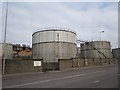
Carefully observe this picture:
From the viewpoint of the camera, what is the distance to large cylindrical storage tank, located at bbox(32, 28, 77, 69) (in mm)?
44953

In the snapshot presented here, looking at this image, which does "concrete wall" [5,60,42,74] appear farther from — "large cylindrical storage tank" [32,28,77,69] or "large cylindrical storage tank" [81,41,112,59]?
"large cylindrical storage tank" [81,41,112,59]

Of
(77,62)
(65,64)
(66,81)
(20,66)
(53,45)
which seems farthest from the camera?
(53,45)

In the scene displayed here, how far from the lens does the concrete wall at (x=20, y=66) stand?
28.3 m

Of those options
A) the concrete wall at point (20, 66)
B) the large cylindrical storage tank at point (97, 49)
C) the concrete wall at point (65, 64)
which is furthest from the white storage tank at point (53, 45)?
the large cylindrical storage tank at point (97, 49)

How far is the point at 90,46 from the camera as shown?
220 feet

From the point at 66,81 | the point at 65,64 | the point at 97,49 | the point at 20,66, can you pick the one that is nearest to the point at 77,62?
the point at 65,64

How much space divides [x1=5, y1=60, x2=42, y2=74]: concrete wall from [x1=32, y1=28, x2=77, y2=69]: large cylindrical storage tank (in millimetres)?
11749

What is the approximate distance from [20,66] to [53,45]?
1637 cm

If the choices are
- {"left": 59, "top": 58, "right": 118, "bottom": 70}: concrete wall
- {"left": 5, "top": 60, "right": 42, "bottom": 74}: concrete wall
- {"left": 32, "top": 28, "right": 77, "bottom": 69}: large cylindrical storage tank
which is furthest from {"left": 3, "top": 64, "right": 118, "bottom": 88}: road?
{"left": 32, "top": 28, "right": 77, "bottom": 69}: large cylindrical storage tank

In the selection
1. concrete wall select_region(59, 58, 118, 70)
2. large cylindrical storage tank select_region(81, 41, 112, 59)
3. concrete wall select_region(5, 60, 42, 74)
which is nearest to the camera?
concrete wall select_region(5, 60, 42, 74)

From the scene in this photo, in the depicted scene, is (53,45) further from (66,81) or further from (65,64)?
(66,81)

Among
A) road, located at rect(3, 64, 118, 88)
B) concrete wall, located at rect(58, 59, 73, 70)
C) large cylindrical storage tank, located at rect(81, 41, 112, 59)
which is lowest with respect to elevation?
road, located at rect(3, 64, 118, 88)

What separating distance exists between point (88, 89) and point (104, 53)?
187 feet

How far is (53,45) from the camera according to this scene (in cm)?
4556
